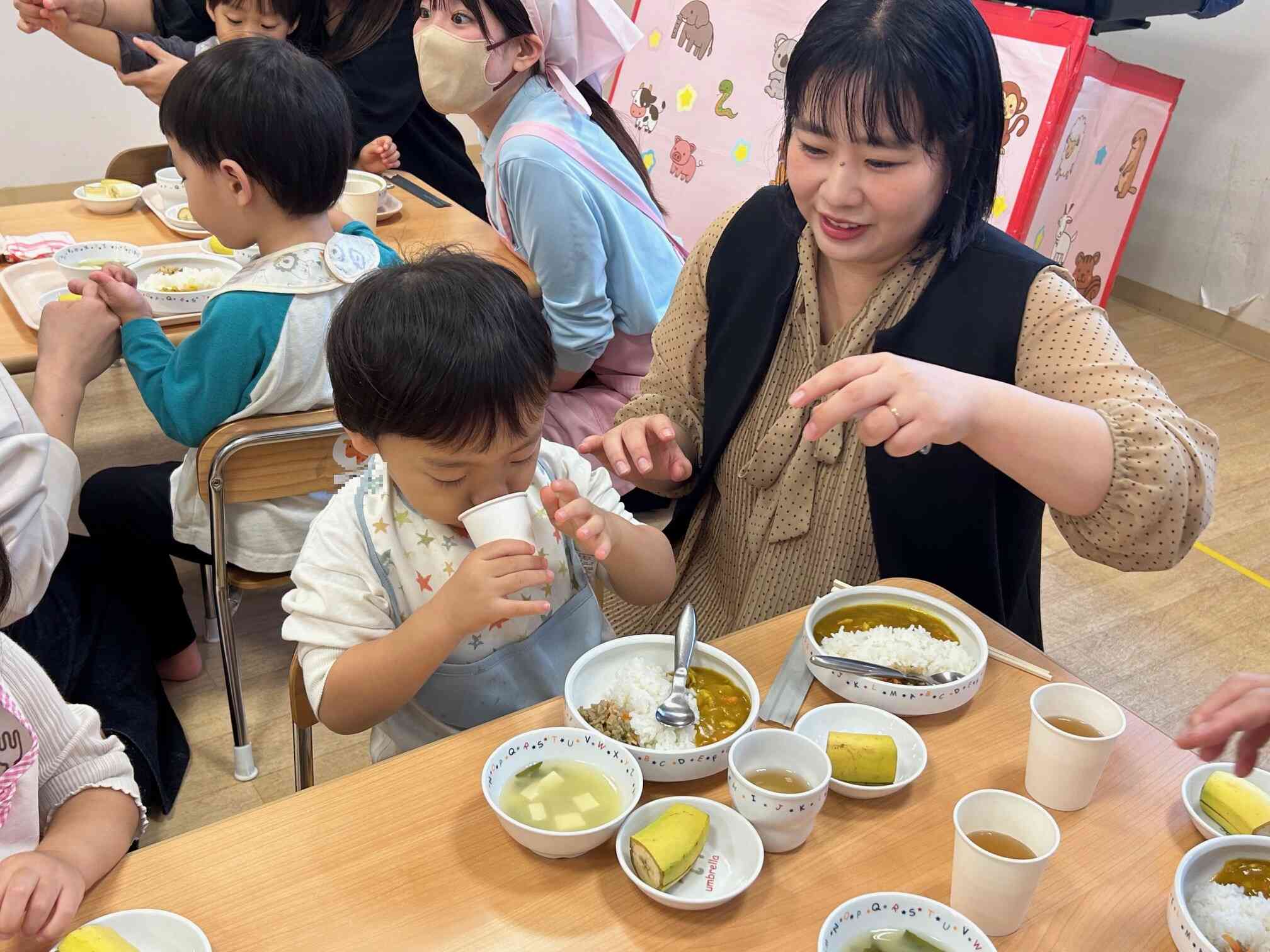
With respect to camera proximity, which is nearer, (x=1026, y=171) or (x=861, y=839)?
(x=861, y=839)

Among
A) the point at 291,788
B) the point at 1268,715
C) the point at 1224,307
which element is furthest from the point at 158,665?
the point at 1224,307

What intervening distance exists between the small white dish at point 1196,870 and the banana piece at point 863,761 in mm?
245

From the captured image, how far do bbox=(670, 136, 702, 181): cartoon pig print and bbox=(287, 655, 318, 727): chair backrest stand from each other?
2.96 m

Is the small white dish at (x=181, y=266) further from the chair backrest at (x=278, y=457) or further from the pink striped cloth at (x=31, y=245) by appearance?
the chair backrest at (x=278, y=457)

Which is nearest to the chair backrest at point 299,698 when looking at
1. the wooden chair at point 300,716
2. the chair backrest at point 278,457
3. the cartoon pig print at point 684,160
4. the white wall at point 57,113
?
the wooden chair at point 300,716

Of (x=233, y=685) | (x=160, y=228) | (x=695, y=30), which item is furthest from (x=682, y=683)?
(x=695, y=30)

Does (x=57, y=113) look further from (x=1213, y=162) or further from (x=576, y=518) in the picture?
(x=1213, y=162)

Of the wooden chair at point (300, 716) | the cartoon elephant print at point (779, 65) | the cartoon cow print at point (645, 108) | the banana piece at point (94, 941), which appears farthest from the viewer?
the cartoon cow print at point (645, 108)

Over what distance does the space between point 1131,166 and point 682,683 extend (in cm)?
328

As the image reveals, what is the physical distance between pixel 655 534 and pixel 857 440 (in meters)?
0.32

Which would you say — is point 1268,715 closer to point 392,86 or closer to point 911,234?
point 911,234

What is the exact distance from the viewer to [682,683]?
1.10 meters

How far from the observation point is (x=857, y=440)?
1.49 metres

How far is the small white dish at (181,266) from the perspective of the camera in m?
2.03
